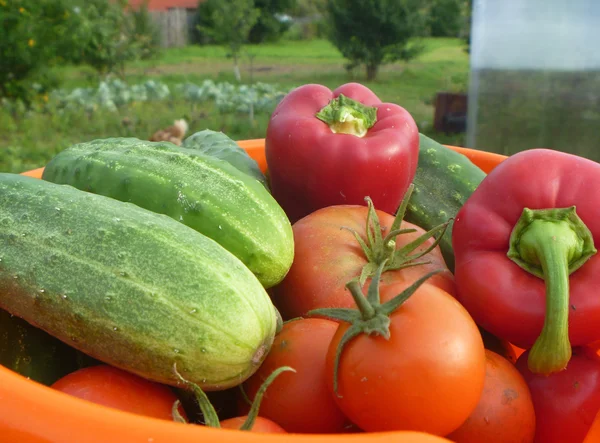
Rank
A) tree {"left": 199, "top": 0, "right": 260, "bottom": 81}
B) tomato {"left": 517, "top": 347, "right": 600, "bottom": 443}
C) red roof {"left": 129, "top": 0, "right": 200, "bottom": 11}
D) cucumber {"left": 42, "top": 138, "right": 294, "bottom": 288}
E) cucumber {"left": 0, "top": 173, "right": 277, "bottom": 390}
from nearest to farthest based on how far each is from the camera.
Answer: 1. cucumber {"left": 0, "top": 173, "right": 277, "bottom": 390}
2. tomato {"left": 517, "top": 347, "right": 600, "bottom": 443}
3. cucumber {"left": 42, "top": 138, "right": 294, "bottom": 288}
4. tree {"left": 199, "top": 0, "right": 260, "bottom": 81}
5. red roof {"left": 129, "top": 0, "right": 200, "bottom": 11}

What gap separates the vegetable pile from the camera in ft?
3.04

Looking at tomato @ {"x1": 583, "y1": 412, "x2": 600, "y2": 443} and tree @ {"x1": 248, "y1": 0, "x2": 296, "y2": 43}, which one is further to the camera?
tree @ {"x1": 248, "y1": 0, "x2": 296, "y2": 43}

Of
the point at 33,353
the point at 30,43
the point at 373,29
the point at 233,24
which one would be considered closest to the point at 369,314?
the point at 33,353

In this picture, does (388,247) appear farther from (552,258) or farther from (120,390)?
(120,390)

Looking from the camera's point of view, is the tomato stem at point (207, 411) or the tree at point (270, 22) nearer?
the tomato stem at point (207, 411)

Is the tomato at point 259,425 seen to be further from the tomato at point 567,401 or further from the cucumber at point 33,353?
the tomato at point 567,401

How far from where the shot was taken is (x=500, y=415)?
1.04 metres

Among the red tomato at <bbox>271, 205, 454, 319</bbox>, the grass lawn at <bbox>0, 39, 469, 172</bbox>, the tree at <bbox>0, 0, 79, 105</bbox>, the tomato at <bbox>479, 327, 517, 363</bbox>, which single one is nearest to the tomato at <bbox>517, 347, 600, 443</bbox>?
the tomato at <bbox>479, 327, 517, 363</bbox>

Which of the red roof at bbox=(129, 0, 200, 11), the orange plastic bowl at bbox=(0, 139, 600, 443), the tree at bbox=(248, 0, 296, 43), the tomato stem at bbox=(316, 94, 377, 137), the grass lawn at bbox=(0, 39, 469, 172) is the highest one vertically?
the tomato stem at bbox=(316, 94, 377, 137)

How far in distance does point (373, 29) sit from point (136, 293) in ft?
39.3

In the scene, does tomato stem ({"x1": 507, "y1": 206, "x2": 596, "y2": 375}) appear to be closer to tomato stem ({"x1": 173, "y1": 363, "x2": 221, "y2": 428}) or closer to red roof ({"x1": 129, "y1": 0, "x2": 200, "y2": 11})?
tomato stem ({"x1": 173, "y1": 363, "x2": 221, "y2": 428})

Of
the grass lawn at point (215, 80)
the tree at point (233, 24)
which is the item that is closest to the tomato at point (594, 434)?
the grass lawn at point (215, 80)

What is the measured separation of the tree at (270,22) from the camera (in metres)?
17.4

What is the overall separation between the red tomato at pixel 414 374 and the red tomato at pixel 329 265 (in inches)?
11.8
